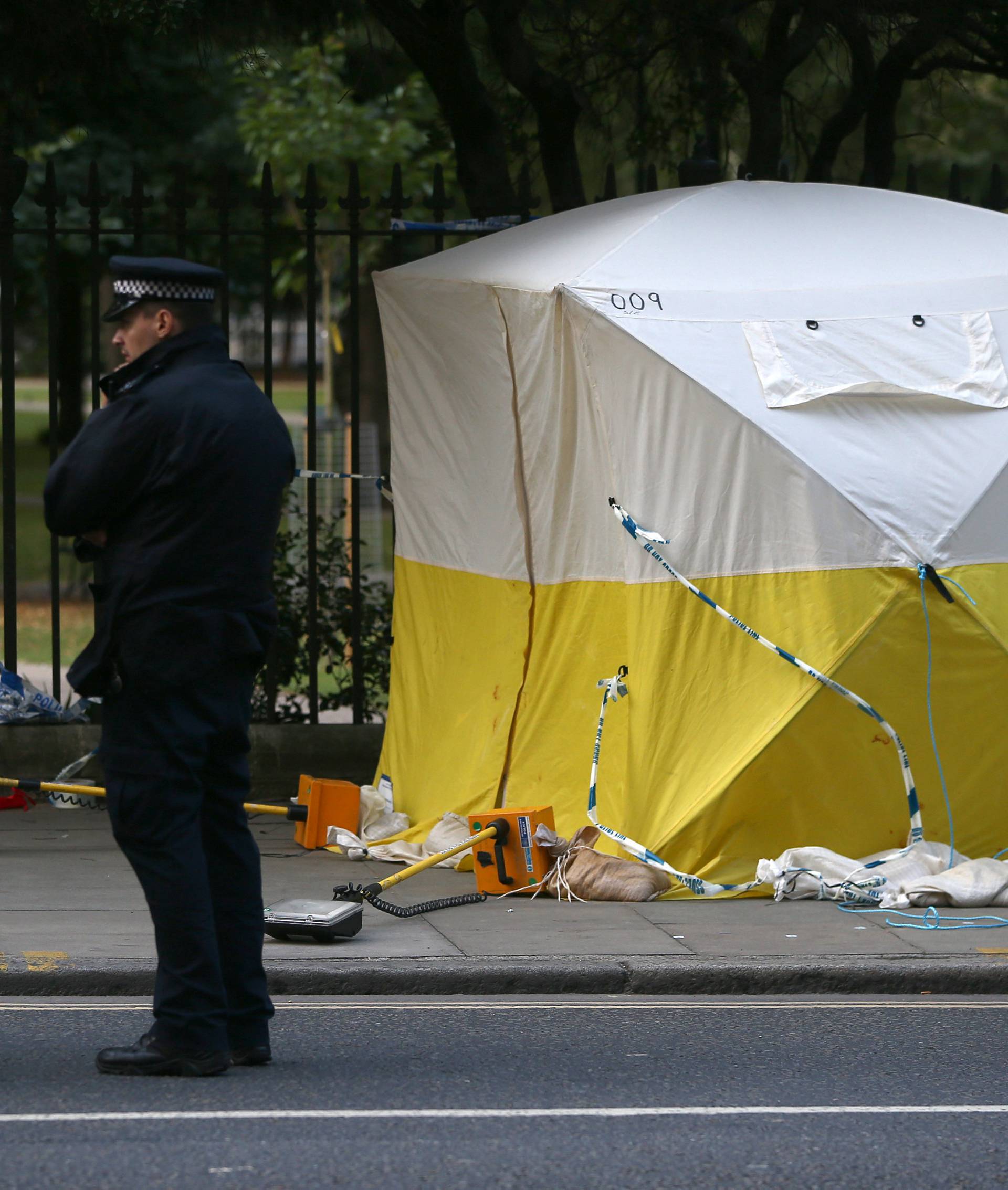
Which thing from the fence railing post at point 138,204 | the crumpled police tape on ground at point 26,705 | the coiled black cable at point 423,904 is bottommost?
the coiled black cable at point 423,904

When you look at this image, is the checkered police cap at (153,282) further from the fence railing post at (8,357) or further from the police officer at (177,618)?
the fence railing post at (8,357)

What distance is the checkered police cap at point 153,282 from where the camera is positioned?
15.9 ft

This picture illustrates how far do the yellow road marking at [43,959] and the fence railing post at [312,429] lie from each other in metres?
3.31

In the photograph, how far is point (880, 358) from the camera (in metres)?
7.72

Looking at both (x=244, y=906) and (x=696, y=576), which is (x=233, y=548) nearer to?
(x=244, y=906)

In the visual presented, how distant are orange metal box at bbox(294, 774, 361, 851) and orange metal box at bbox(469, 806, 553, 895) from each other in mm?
1207

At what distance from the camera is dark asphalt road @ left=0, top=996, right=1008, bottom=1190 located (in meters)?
4.28

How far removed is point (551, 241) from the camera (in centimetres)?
828

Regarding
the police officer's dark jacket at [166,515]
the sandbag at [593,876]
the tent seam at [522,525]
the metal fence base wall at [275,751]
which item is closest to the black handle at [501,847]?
the sandbag at [593,876]

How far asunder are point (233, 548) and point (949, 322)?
4167mm

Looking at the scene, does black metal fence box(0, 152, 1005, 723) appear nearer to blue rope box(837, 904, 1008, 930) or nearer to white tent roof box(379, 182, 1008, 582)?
white tent roof box(379, 182, 1008, 582)

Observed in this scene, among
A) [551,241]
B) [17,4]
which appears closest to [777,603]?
[551,241]

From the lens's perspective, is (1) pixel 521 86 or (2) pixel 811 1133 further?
(1) pixel 521 86

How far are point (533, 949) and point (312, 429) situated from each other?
391cm
